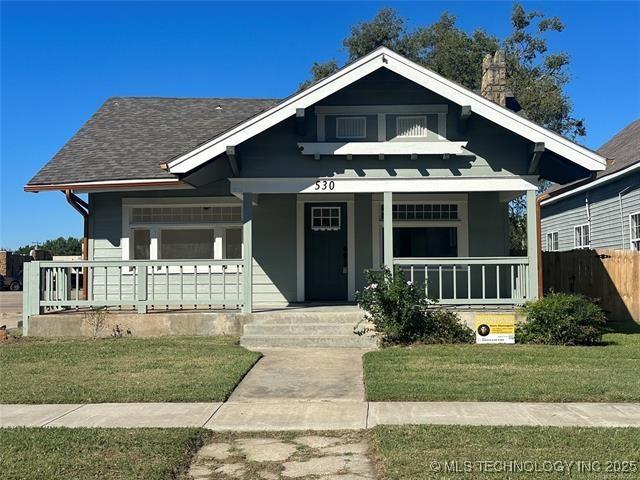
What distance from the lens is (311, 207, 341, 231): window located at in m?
14.0

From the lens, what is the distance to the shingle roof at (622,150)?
17219 mm

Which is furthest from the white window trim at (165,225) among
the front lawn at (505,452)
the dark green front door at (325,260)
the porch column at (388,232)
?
the front lawn at (505,452)

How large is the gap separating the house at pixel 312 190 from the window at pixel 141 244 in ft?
0.15

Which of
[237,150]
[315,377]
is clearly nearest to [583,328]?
[315,377]

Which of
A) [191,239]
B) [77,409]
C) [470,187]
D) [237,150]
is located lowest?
[77,409]

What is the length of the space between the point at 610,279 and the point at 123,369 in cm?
1243

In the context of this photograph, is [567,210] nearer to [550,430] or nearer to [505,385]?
[505,385]

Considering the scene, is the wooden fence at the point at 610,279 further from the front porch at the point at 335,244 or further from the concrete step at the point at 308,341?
the concrete step at the point at 308,341

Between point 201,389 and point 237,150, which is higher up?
point 237,150

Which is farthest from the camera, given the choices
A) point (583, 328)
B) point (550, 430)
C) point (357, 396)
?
point (583, 328)

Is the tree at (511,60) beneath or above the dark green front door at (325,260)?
above

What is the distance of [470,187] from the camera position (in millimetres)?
12000

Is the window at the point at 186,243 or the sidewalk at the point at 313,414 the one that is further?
the window at the point at 186,243

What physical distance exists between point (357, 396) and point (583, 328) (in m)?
5.06
